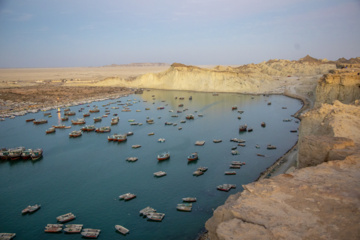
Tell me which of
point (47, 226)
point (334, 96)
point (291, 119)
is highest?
point (334, 96)

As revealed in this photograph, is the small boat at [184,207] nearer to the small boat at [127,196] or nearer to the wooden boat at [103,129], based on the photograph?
the small boat at [127,196]

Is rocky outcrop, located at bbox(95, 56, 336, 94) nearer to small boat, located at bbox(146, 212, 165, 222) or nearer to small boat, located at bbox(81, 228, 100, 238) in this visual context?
small boat, located at bbox(146, 212, 165, 222)

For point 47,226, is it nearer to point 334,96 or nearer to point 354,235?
point 354,235

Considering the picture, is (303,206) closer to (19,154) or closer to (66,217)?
(66,217)

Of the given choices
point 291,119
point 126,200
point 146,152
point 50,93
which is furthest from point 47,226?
point 50,93

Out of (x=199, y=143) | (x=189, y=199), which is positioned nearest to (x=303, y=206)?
(x=189, y=199)

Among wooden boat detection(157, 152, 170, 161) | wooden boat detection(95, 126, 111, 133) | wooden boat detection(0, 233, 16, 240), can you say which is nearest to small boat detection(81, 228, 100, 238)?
wooden boat detection(0, 233, 16, 240)
